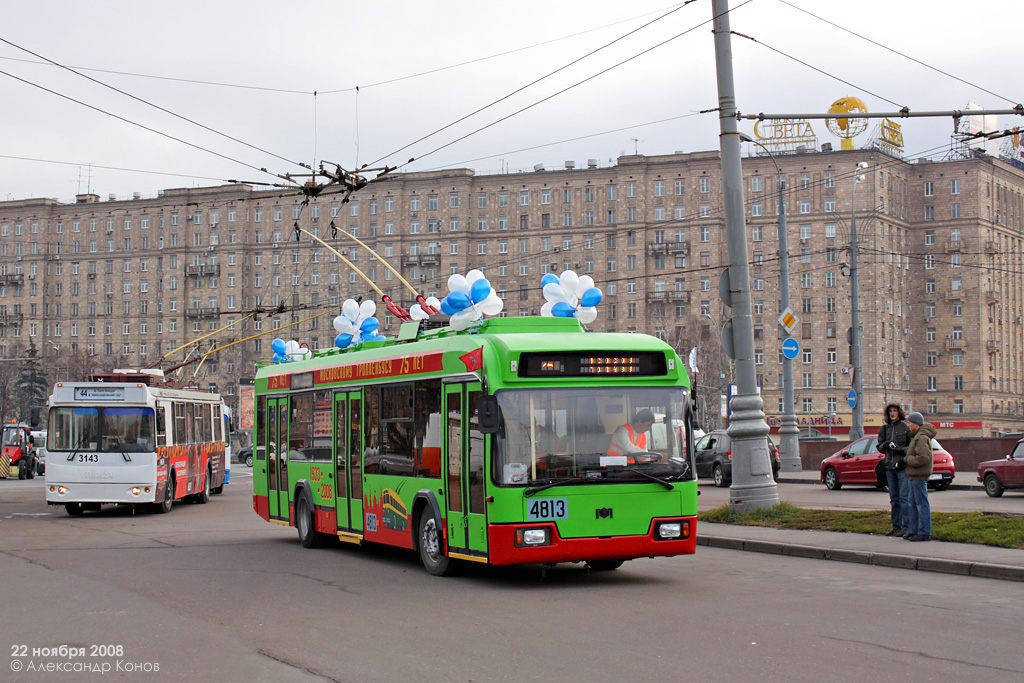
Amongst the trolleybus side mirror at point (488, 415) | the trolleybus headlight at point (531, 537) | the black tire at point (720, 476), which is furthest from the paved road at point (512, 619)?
→ the black tire at point (720, 476)

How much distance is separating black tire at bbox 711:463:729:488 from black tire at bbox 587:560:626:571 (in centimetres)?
1944

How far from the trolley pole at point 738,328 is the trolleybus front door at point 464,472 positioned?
21.1 ft

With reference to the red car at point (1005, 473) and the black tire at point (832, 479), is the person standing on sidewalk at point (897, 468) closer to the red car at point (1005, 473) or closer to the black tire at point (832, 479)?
the red car at point (1005, 473)

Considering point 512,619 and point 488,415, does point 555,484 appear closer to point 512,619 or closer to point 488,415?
point 488,415

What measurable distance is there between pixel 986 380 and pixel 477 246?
153 ft

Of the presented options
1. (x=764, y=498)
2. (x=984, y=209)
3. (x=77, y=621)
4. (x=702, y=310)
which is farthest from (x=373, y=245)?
(x=77, y=621)

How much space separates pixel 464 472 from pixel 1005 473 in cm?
1580

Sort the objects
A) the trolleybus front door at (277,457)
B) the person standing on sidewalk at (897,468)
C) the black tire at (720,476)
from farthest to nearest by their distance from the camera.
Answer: the black tire at (720,476)
the trolleybus front door at (277,457)
the person standing on sidewalk at (897,468)

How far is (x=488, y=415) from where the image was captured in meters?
11.7

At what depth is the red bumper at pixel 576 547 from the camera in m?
11.8

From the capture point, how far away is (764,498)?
18.3 meters

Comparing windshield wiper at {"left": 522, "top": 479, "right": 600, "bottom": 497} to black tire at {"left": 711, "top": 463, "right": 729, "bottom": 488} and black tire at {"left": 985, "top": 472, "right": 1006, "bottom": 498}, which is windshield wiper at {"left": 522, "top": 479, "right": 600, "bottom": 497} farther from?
black tire at {"left": 711, "top": 463, "right": 729, "bottom": 488}

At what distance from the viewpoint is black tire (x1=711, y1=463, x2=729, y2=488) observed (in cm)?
3269

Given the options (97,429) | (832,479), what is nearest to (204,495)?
(97,429)
